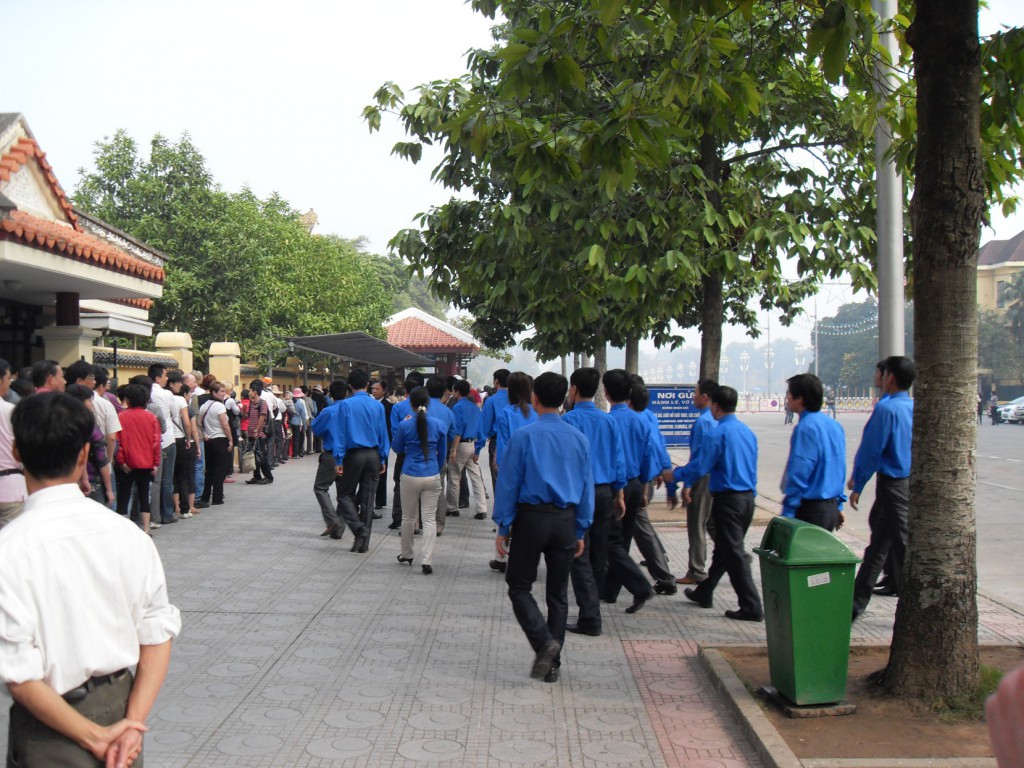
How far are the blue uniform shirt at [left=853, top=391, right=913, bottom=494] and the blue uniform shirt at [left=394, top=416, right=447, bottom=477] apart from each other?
383 centimetres

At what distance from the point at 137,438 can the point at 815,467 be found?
23.2ft

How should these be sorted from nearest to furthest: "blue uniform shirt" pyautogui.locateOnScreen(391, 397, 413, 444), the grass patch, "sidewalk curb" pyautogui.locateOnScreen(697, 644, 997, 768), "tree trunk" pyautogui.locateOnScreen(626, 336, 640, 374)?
"sidewalk curb" pyautogui.locateOnScreen(697, 644, 997, 768) < the grass patch < "blue uniform shirt" pyautogui.locateOnScreen(391, 397, 413, 444) < "tree trunk" pyautogui.locateOnScreen(626, 336, 640, 374)

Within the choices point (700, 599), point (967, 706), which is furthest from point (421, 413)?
point (967, 706)

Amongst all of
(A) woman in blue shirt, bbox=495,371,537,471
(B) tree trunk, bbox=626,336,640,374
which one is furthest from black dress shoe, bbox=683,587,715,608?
(B) tree trunk, bbox=626,336,640,374

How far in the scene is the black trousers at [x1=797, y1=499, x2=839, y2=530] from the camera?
6.63m

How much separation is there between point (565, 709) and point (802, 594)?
4.48ft

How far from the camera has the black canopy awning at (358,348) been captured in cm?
1997

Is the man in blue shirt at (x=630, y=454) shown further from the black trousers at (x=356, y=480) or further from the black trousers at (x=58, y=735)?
the black trousers at (x=58, y=735)

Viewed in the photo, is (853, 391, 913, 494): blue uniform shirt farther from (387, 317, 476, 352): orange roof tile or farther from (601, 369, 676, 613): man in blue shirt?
(387, 317, 476, 352): orange roof tile

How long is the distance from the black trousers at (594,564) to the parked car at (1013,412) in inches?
1695

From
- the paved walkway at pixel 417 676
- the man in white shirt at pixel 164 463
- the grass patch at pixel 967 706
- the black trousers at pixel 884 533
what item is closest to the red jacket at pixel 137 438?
the man in white shirt at pixel 164 463

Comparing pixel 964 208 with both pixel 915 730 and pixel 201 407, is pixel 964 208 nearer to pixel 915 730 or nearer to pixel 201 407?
pixel 915 730

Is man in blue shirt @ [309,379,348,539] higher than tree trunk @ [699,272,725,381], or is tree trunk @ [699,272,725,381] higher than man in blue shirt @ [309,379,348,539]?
tree trunk @ [699,272,725,381]

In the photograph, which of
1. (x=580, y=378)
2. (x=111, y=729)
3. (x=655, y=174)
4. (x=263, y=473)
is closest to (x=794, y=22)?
(x=655, y=174)
